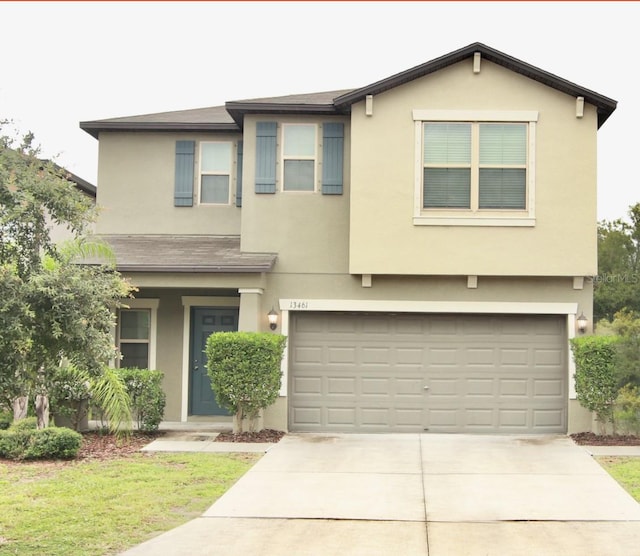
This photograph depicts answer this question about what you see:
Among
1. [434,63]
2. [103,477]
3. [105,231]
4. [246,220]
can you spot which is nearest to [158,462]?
[103,477]

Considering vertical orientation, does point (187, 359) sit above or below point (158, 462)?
above

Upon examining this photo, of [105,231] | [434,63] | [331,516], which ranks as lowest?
[331,516]

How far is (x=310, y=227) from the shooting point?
15273mm

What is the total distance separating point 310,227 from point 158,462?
17.1 feet

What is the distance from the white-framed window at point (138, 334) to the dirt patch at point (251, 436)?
9.03ft

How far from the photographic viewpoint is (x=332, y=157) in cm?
1532

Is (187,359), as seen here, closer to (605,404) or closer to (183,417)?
(183,417)

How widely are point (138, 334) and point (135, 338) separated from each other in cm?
10

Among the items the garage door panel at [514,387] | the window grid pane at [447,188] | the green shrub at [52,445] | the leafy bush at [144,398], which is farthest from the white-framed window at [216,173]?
the garage door panel at [514,387]

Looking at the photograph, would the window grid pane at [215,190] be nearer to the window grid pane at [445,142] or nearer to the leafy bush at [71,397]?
the window grid pane at [445,142]

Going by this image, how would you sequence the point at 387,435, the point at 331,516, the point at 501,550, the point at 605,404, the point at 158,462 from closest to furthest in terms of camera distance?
the point at 501,550 → the point at 331,516 → the point at 158,462 → the point at 605,404 → the point at 387,435

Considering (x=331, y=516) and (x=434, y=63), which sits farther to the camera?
(x=434, y=63)

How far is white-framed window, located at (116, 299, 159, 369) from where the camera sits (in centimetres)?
1636

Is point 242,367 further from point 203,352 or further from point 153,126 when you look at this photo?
point 153,126
